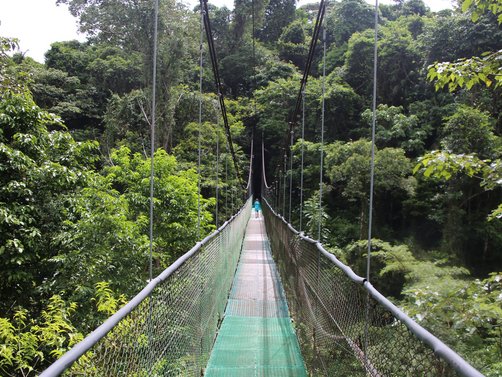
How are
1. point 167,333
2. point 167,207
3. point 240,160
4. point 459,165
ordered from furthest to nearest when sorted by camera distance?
1. point 240,160
2. point 167,207
3. point 459,165
4. point 167,333

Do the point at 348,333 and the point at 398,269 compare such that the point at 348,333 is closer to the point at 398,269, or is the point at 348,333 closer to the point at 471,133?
the point at 398,269

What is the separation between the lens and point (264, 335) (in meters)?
2.72

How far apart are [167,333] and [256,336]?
57.7 inches

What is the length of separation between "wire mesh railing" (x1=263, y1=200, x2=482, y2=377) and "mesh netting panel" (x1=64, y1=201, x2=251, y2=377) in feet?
1.70

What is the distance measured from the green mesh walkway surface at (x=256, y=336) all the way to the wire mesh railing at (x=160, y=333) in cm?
16

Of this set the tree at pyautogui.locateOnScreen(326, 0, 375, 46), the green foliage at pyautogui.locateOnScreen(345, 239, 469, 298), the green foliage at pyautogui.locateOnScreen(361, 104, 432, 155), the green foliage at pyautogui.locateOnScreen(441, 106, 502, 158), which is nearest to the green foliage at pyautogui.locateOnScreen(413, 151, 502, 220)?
the green foliage at pyautogui.locateOnScreen(345, 239, 469, 298)

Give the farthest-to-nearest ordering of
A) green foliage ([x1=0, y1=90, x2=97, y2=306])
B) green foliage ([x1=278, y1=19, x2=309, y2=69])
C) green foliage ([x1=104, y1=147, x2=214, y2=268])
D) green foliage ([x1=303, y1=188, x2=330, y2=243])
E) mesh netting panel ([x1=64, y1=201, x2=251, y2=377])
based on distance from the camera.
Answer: green foliage ([x1=278, y1=19, x2=309, y2=69]) < green foliage ([x1=303, y1=188, x2=330, y2=243]) < green foliage ([x1=104, y1=147, x2=214, y2=268]) < green foliage ([x1=0, y1=90, x2=97, y2=306]) < mesh netting panel ([x1=64, y1=201, x2=251, y2=377])

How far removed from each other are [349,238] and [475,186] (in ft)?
10.6

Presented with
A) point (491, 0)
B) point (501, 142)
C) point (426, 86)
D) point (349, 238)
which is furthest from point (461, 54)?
point (491, 0)

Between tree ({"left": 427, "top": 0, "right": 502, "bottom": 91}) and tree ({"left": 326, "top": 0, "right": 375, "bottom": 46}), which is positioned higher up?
tree ({"left": 326, "top": 0, "right": 375, "bottom": 46})

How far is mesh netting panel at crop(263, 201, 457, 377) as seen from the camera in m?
0.85

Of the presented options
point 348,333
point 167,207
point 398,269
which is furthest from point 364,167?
point 348,333

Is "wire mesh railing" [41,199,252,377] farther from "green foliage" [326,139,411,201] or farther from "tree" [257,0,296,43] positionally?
"tree" [257,0,296,43]

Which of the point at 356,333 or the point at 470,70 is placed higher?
the point at 470,70
